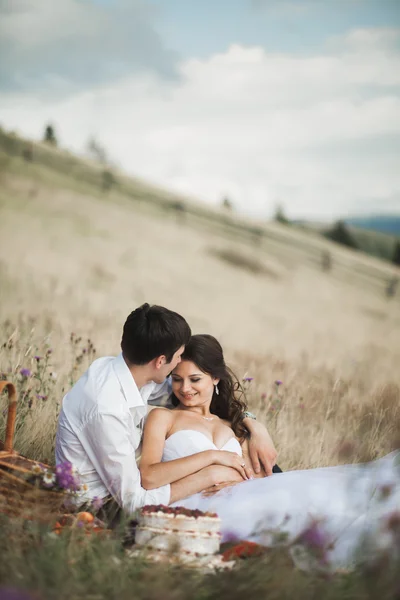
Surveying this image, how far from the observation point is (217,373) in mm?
3594

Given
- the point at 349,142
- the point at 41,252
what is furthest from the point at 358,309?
the point at 41,252

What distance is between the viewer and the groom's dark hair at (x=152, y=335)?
3072mm

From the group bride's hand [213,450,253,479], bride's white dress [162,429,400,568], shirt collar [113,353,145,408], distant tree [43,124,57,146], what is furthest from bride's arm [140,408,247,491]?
distant tree [43,124,57,146]

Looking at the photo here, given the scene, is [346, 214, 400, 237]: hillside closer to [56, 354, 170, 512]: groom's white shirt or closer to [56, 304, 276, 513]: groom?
[56, 304, 276, 513]: groom

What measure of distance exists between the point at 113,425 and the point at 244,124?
67.3 feet

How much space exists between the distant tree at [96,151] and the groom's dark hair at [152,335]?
133ft

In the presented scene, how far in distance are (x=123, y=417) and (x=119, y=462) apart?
0.20 meters

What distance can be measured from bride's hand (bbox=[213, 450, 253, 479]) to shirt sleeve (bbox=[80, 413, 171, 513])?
1.05ft

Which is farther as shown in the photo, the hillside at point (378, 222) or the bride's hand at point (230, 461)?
the hillside at point (378, 222)

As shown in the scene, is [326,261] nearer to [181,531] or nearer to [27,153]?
[27,153]

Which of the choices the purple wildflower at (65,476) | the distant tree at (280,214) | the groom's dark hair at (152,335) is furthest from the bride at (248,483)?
the distant tree at (280,214)

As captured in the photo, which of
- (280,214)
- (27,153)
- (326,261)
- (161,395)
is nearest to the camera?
(161,395)

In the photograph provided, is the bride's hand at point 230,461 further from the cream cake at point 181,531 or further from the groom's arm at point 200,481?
the cream cake at point 181,531

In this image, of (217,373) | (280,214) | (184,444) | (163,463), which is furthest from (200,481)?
(280,214)
